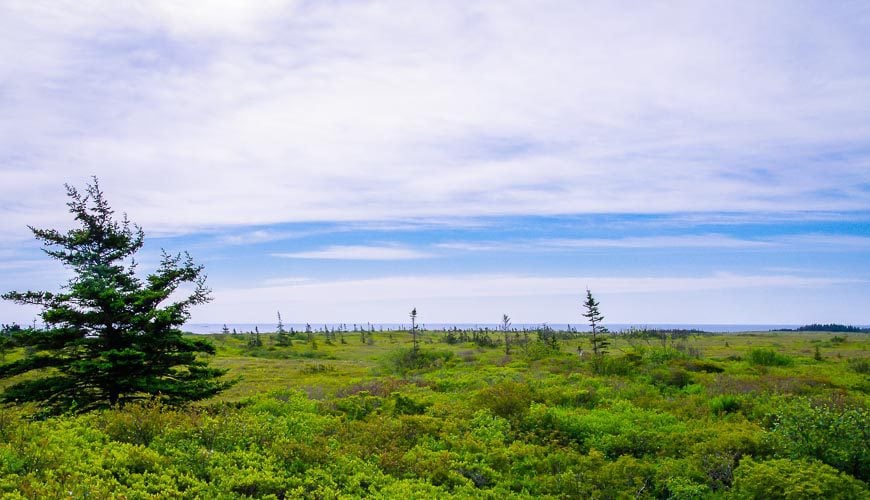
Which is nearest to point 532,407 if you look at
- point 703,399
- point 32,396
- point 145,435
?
point 703,399

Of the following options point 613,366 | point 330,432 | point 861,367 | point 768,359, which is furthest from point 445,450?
point 768,359

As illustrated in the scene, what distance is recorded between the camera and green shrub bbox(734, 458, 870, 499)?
8.27 metres

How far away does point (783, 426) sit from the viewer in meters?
11.1

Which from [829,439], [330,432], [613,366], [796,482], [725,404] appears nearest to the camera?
[796,482]

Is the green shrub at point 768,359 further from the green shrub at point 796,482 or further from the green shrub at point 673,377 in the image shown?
the green shrub at point 796,482

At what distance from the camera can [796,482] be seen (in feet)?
27.9

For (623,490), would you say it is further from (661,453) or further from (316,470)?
(316,470)

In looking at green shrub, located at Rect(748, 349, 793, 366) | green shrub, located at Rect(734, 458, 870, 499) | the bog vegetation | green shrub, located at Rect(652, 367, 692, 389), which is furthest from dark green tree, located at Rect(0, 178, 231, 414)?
green shrub, located at Rect(748, 349, 793, 366)

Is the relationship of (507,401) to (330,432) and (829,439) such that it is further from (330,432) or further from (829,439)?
(829,439)

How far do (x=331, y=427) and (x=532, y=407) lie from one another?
6407 mm

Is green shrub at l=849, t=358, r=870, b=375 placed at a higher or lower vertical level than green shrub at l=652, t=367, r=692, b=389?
lower

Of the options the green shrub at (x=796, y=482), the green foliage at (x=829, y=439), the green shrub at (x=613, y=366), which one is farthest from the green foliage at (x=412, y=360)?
the green shrub at (x=796, y=482)

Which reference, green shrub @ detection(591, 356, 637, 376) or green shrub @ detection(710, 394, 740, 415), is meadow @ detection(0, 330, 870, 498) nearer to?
green shrub @ detection(710, 394, 740, 415)

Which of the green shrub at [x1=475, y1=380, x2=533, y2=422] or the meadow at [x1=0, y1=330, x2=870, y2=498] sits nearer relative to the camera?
the meadow at [x1=0, y1=330, x2=870, y2=498]
